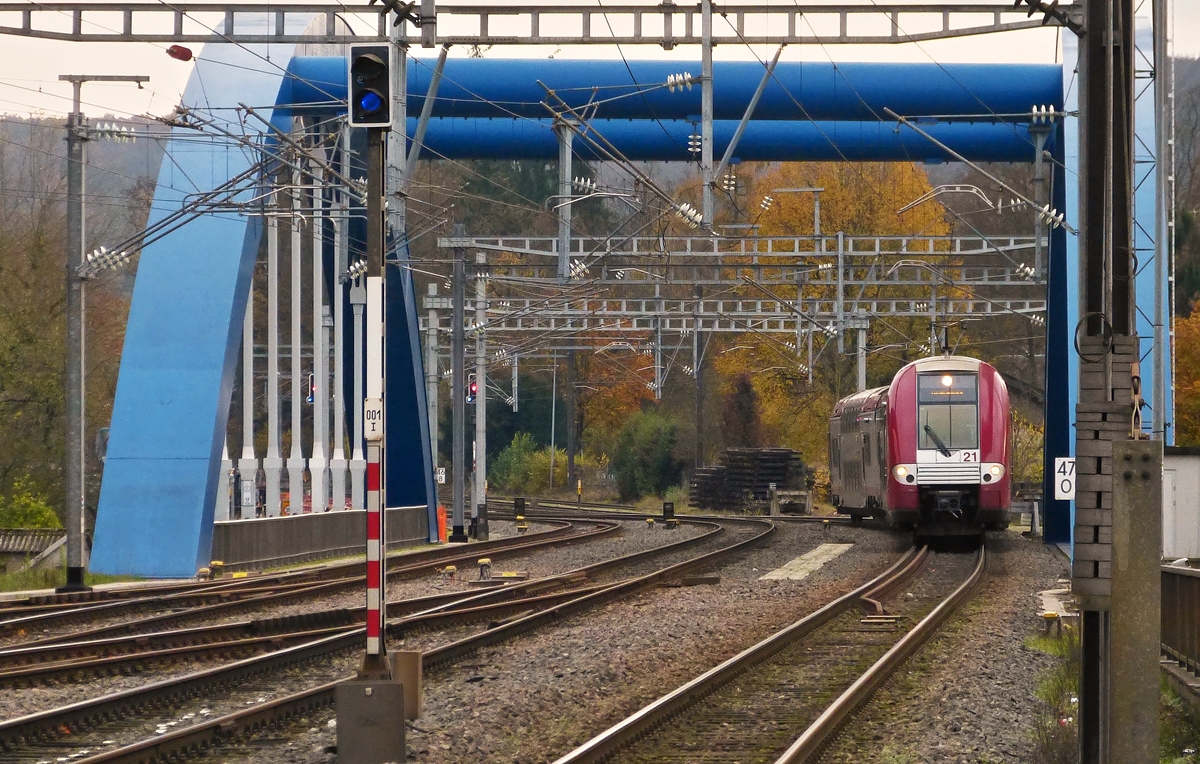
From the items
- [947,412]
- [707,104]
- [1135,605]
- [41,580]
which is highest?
[707,104]

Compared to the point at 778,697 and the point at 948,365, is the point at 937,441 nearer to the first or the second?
the point at 948,365

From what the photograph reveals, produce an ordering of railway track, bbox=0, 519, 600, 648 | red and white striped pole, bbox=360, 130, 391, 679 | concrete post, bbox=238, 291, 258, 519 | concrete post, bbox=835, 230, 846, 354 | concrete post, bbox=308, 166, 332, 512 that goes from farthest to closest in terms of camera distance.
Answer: concrete post, bbox=835, 230, 846, 354
concrete post, bbox=308, 166, 332, 512
concrete post, bbox=238, 291, 258, 519
railway track, bbox=0, 519, 600, 648
red and white striped pole, bbox=360, 130, 391, 679

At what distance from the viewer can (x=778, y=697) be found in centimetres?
1202

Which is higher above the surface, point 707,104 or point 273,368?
point 707,104

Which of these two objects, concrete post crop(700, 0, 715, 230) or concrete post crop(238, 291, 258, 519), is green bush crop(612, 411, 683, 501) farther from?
concrete post crop(700, 0, 715, 230)

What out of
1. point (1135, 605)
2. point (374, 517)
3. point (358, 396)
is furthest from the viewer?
point (358, 396)

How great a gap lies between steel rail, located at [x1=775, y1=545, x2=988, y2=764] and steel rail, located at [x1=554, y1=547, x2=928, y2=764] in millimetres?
1059

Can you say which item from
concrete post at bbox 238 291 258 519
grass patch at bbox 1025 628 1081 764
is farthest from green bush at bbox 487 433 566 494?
grass patch at bbox 1025 628 1081 764

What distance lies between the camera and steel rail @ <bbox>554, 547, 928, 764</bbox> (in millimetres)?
9391

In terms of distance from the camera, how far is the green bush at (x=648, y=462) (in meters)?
66.7

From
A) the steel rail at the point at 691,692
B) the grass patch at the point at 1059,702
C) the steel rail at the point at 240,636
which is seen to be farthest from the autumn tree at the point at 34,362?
the grass patch at the point at 1059,702

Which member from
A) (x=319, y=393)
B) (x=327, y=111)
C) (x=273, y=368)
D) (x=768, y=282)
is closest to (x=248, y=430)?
(x=273, y=368)

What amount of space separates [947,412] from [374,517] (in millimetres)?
19607

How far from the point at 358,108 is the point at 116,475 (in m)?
17.9
